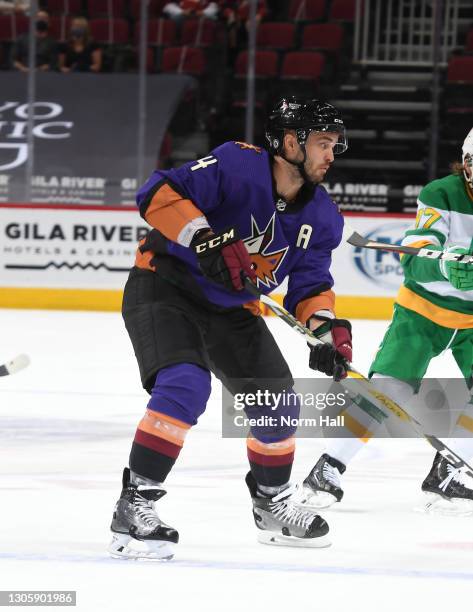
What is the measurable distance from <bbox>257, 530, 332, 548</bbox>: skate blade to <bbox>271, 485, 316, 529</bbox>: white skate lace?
3cm

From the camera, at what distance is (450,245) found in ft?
11.4

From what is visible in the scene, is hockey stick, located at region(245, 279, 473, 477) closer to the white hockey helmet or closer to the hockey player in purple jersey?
the hockey player in purple jersey

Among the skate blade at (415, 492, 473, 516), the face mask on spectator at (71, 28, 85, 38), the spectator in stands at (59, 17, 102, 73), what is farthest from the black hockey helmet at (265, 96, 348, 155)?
the face mask on spectator at (71, 28, 85, 38)

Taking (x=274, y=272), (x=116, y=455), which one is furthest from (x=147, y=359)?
(x=116, y=455)

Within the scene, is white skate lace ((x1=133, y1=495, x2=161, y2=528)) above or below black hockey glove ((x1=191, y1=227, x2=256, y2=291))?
below

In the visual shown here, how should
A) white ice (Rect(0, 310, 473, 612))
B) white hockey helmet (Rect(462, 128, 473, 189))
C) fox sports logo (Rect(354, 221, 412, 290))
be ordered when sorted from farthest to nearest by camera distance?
fox sports logo (Rect(354, 221, 412, 290)) < white hockey helmet (Rect(462, 128, 473, 189)) < white ice (Rect(0, 310, 473, 612))

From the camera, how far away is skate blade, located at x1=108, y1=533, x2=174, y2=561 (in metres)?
2.78

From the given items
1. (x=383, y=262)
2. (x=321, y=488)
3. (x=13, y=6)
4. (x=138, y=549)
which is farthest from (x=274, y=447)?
(x=13, y=6)

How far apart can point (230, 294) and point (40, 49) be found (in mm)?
6335

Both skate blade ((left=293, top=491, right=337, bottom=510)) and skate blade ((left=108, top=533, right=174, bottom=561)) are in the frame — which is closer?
skate blade ((left=108, top=533, right=174, bottom=561))

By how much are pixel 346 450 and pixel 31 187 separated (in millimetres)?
5090

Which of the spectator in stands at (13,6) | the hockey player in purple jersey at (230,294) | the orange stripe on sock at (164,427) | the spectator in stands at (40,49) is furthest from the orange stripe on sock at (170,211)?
the spectator in stands at (13,6)

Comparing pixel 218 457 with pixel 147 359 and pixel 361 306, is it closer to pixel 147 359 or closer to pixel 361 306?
Result: pixel 147 359

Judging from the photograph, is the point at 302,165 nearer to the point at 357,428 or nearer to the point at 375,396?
the point at 375,396
